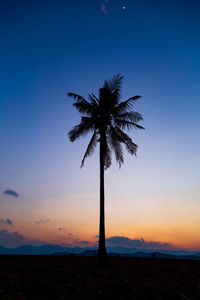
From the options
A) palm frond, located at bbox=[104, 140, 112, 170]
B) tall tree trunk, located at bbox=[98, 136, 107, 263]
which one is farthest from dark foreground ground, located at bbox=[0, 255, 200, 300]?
palm frond, located at bbox=[104, 140, 112, 170]

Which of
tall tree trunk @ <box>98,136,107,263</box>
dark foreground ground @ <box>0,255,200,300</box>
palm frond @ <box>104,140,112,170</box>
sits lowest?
dark foreground ground @ <box>0,255,200,300</box>

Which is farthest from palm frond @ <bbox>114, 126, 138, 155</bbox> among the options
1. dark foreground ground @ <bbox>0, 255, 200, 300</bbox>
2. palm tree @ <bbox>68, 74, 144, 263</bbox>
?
dark foreground ground @ <bbox>0, 255, 200, 300</bbox>

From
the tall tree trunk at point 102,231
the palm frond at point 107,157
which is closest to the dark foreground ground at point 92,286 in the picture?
the tall tree trunk at point 102,231

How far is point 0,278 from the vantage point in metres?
10.3

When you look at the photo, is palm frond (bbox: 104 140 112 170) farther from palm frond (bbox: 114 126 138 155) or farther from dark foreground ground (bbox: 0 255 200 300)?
dark foreground ground (bbox: 0 255 200 300)

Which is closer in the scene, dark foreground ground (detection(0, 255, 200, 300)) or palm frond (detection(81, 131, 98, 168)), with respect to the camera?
dark foreground ground (detection(0, 255, 200, 300))

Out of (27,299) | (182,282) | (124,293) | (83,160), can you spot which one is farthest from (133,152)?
(27,299)

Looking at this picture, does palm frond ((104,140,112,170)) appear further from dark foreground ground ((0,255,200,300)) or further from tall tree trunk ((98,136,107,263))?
dark foreground ground ((0,255,200,300))

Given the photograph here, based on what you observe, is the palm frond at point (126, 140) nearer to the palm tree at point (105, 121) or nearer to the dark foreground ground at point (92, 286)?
the palm tree at point (105, 121)

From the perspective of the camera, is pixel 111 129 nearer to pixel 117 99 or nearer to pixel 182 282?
pixel 117 99

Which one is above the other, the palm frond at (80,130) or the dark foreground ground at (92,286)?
the palm frond at (80,130)

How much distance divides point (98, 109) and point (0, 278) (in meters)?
13.0

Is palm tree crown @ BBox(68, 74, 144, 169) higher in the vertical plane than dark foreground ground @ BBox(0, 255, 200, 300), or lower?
higher

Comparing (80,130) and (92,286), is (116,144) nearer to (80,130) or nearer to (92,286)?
(80,130)
